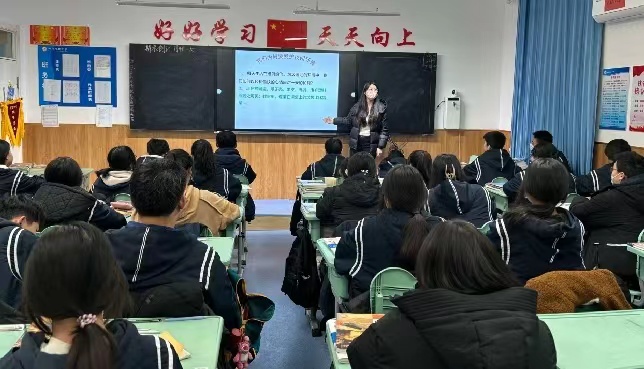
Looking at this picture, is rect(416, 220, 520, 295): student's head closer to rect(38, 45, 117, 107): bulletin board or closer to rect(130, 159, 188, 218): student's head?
rect(130, 159, 188, 218): student's head

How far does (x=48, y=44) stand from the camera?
25.0ft

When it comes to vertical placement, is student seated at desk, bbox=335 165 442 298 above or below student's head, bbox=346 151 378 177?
below

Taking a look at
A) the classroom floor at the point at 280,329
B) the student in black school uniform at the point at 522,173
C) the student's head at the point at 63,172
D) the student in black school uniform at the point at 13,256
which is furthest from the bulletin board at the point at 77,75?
the student in black school uniform at the point at 13,256

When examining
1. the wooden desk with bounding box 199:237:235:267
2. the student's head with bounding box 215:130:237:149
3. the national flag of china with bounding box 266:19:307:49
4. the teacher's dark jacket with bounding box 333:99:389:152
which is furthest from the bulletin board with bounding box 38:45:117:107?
the wooden desk with bounding box 199:237:235:267

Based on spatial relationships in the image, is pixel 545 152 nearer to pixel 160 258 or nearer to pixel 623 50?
pixel 623 50

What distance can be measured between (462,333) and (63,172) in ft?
8.88

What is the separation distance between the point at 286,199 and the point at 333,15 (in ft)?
8.02

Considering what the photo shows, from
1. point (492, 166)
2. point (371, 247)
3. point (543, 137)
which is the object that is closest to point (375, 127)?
point (492, 166)

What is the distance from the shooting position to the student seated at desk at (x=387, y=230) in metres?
2.69

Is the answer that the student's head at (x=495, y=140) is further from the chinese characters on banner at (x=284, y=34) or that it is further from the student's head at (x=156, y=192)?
the student's head at (x=156, y=192)

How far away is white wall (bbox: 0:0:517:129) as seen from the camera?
766 cm

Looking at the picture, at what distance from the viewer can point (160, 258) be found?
191 cm

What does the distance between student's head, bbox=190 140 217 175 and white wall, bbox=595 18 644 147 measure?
377cm

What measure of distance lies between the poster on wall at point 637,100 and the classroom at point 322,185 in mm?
18
